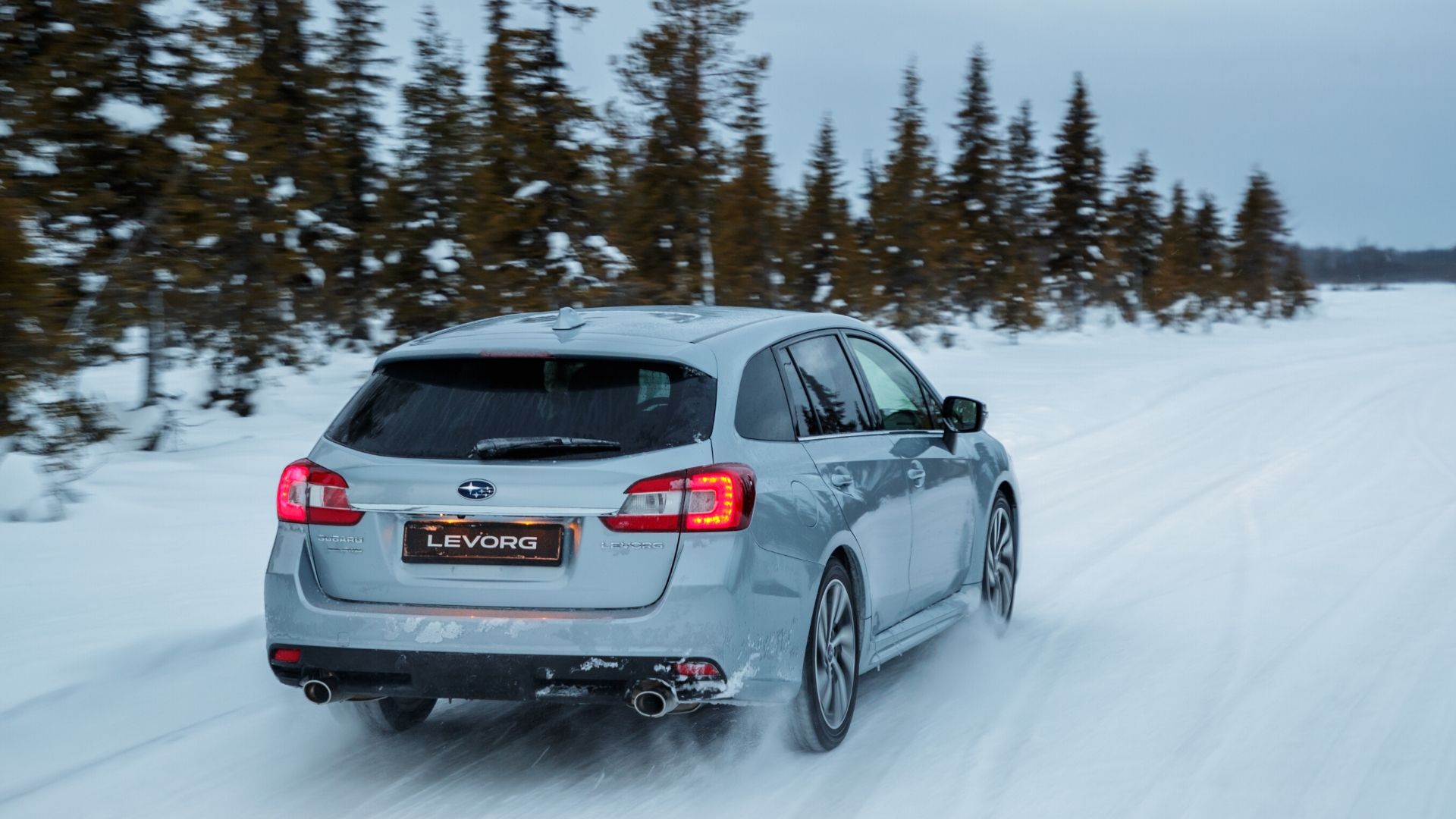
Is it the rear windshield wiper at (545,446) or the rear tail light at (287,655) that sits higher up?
the rear windshield wiper at (545,446)

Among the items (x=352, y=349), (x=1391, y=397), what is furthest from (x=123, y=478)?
(x=1391, y=397)

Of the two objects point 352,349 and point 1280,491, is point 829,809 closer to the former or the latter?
point 1280,491

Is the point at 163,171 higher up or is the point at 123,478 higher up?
the point at 163,171

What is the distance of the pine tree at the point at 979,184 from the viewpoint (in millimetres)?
54250

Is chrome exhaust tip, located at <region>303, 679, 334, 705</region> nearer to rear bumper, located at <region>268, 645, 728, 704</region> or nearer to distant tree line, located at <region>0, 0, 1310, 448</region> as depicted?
rear bumper, located at <region>268, 645, 728, 704</region>

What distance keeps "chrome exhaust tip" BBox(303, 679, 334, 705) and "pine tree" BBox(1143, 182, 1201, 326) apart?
65.7 m

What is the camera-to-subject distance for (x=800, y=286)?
4944 centimetres

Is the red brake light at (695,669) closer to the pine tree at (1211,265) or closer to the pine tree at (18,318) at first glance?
the pine tree at (18,318)

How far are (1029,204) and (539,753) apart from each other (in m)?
59.2

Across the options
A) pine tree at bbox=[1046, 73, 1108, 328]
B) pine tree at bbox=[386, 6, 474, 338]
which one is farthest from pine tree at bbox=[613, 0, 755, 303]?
pine tree at bbox=[1046, 73, 1108, 328]

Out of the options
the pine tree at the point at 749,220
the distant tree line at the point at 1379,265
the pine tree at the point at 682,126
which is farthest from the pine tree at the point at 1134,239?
the distant tree line at the point at 1379,265

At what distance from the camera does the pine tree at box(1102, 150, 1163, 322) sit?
218 ft

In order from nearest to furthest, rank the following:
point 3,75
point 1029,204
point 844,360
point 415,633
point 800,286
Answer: point 415,633
point 844,360
point 3,75
point 800,286
point 1029,204

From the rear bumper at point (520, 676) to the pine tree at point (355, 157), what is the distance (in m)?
14.4
